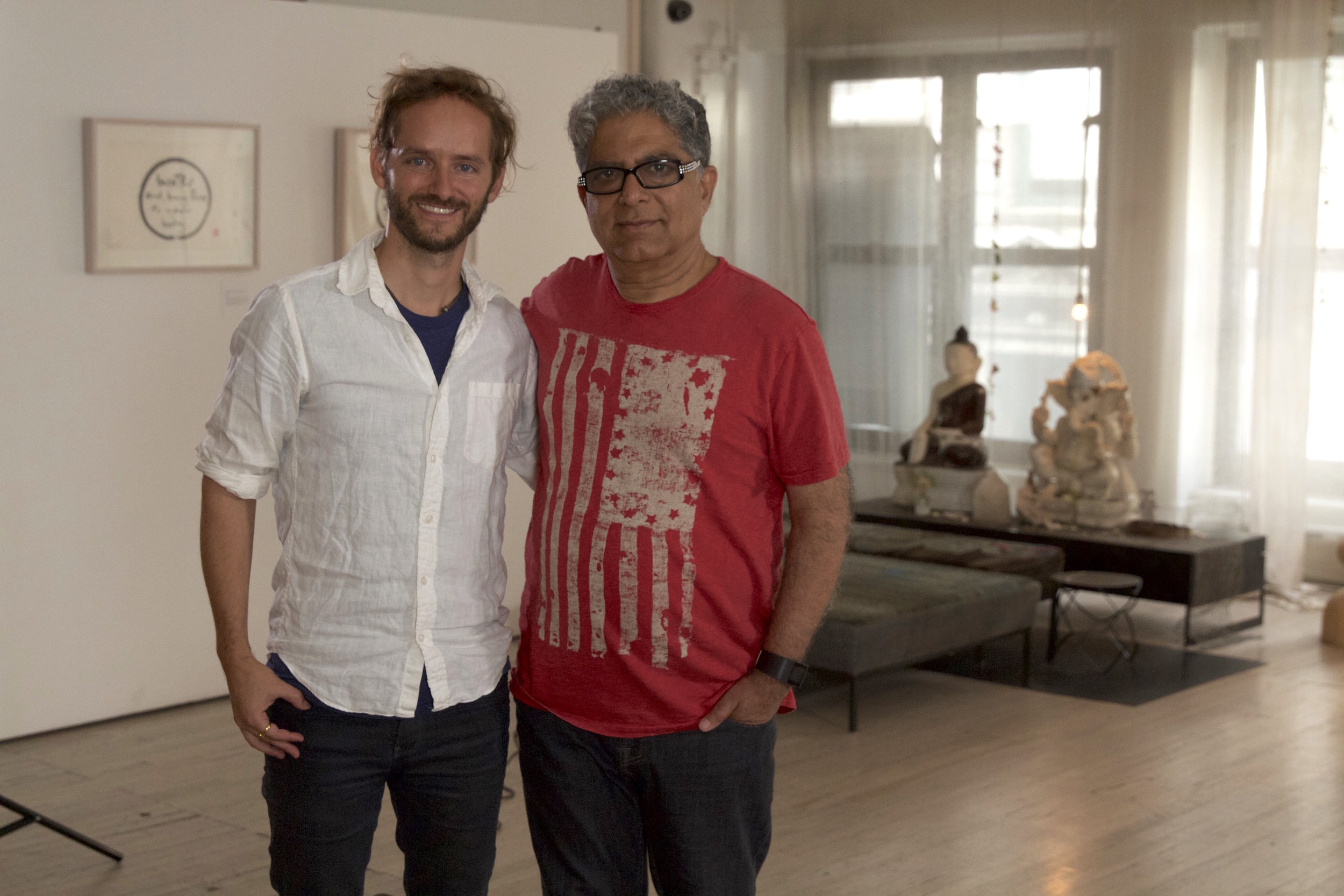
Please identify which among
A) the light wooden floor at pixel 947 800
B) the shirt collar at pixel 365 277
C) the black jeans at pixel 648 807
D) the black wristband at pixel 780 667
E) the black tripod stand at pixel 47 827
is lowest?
the light wooden floor at pixel 947 800

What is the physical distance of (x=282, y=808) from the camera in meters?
1.98

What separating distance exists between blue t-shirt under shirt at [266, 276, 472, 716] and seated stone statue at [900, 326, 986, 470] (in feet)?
15.4

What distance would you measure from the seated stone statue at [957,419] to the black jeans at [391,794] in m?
4.63

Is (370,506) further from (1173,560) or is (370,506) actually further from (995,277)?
(995,277)

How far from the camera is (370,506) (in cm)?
195

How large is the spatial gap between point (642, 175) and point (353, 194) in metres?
3.09

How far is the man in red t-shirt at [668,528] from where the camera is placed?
2.01m

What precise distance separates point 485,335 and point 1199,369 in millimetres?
5298

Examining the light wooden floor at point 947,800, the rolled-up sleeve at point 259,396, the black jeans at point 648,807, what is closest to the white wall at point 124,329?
the light wooden floor at point 947,800

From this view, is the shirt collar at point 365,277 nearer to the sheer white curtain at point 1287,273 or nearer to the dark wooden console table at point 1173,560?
the dark wooden console table at point 1173,560

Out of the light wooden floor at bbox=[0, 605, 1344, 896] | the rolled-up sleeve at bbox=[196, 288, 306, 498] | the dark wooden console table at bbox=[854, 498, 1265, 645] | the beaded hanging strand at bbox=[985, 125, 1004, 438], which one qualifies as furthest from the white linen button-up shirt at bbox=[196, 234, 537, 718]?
the beaded hanging strand at bbox=[985, 125, 1004, 438]

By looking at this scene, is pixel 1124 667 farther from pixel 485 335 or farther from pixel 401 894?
pixel 485 335

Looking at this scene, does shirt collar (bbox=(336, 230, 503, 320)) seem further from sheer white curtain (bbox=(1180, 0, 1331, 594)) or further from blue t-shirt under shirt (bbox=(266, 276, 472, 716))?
sheer white curtain (bbox=(1180, 0, 1331, 594))

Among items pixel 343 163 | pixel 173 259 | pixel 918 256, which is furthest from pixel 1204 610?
pixel 173 259
